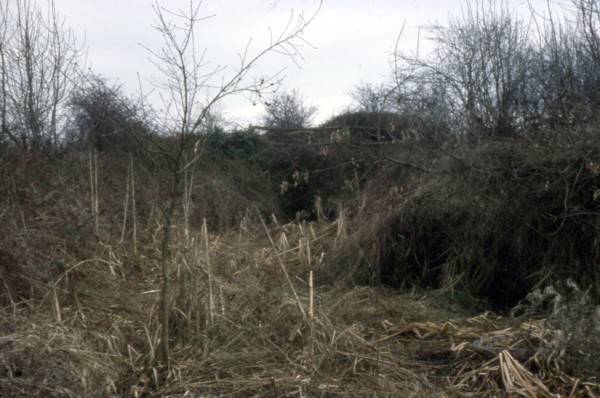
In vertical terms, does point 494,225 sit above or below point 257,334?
above

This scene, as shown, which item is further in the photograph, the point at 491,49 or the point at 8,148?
the point at 491,49

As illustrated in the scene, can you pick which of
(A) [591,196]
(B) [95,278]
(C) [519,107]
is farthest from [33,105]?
(A) [591,196]

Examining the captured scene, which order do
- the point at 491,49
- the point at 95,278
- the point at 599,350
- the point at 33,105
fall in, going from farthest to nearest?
the point at 491,49 < the point at 33,105 < the point at 95,278 < the point at 599,350

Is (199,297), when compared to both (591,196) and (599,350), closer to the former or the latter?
(599,350)

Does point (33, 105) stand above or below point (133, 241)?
above

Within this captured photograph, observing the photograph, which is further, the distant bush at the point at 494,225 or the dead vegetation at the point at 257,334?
the distant bush at the point at 494,225

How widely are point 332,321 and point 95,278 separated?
2.88 meters

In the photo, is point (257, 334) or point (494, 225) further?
point (494, 225)

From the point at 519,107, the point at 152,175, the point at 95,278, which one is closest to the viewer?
the point at 95,278

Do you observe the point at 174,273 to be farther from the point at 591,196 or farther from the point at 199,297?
the point at 591,196

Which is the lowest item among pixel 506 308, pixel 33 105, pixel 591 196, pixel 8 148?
pixel 506 308

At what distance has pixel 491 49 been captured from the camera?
47.2 feet

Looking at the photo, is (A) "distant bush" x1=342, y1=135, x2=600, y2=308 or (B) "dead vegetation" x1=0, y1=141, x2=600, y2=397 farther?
(A) "distant bush" x1=342, y1=135, x2=600, y2=308

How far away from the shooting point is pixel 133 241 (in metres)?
10.0
